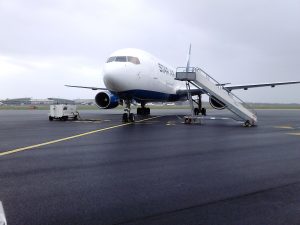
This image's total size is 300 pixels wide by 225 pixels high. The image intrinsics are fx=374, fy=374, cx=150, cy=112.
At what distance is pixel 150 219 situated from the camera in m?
4.16

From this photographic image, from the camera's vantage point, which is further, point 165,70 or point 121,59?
point 165,70

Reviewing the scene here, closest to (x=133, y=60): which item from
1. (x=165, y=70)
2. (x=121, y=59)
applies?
(x=121, y=59)

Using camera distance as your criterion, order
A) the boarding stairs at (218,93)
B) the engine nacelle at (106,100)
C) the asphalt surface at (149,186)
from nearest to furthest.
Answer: the asphalt surface at (149,186), the boarding stairs at (218,93), the engine nacelle at (106,100)

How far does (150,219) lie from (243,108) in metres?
17.2

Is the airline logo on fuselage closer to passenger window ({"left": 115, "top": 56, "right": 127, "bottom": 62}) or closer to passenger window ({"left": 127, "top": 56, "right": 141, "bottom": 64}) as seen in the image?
passenger window ({"left": 127, "top": 56, "right": 141, "bottom": 64})

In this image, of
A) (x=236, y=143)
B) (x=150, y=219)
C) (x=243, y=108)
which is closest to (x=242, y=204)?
(x=150, y=219)

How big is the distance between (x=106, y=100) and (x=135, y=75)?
5.53 meters

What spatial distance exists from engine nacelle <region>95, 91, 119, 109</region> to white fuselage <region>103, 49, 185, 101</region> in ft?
9.11

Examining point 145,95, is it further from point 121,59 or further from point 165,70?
point 165,70

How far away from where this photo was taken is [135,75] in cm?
2191

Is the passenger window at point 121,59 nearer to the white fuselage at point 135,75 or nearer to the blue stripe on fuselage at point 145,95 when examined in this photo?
the white fuselage at point 135,75

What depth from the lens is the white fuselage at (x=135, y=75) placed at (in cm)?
2084

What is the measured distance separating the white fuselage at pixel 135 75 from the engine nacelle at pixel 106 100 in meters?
2.78

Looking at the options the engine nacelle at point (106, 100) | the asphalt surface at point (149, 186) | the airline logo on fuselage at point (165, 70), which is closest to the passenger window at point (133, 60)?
the airline logo on fuselage at point (165, 70)
